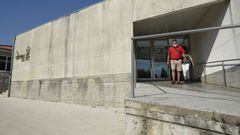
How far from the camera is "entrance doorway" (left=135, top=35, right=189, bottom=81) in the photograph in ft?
39.9

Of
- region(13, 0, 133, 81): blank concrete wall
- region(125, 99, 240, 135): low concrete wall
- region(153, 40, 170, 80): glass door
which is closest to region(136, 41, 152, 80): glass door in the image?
region(153, 40, 170, 80): glass door

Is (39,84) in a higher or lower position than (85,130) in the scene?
higher

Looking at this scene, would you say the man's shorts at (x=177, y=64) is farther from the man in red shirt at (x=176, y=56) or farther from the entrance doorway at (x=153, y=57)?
the entrance doorway at (x=153, y=57)

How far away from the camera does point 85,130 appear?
5.77 metres

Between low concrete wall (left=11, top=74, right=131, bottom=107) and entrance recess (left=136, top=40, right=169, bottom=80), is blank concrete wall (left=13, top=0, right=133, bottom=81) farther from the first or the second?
entrance recess (left=136, top=40, right=169, bottom=80)

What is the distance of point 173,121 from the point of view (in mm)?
3027

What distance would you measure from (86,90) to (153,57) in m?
4.44

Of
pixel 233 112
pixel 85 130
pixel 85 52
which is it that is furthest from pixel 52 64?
pixel 233 112

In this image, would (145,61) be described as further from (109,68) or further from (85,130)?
(85,130)

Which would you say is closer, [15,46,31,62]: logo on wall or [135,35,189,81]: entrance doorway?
[135,35,189,81]: entrance doorway

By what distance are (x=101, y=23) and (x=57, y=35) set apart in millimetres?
4756

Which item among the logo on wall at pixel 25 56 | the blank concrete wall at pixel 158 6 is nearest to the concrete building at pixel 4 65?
the logo on wall at pixel 25 56

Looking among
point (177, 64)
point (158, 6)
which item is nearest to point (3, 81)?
point (158, 6)

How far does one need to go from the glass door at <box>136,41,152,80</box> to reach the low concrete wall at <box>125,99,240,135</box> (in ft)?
26.7
